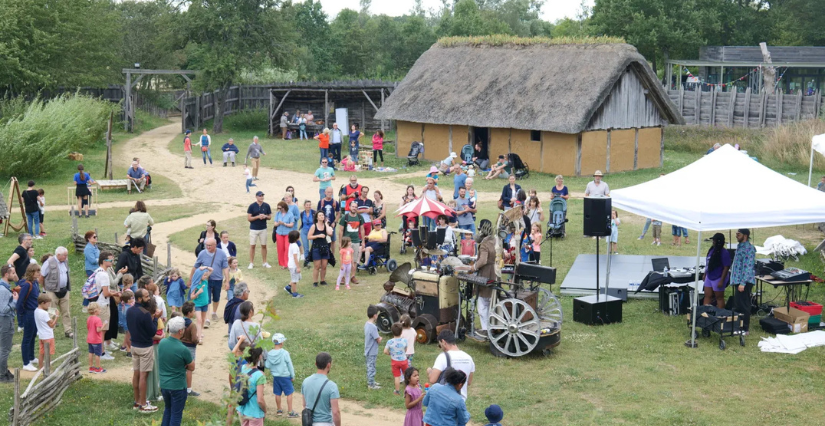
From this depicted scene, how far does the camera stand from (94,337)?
456 inches

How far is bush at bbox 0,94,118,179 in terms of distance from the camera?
86.1ft

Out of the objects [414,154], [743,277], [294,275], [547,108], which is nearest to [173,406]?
[294,275]

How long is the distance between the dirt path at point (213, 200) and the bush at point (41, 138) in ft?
6.59

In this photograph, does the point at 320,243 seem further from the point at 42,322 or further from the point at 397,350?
the point at 42,322

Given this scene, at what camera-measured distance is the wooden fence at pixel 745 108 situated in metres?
35.8

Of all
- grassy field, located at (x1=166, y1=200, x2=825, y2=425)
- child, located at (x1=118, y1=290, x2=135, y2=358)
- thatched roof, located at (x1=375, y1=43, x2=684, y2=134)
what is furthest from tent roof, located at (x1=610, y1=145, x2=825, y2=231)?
thatched roof, located at (x1=375, y1=43, x2=684, y2=134)

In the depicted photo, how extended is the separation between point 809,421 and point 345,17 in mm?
71310

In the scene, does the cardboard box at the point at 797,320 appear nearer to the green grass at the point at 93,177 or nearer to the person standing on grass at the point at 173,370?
the person standing on grass at the point at 173,370

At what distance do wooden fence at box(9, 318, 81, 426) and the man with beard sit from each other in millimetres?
876

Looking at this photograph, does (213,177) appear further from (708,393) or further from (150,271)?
(708,393)

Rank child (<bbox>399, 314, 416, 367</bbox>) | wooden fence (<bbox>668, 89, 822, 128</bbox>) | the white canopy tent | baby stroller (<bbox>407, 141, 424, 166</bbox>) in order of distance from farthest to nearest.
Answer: wooden fence (<bbox>668, 89, 822, 128</bbox>), baby stroller (<bbox>407, 141, 424, 166</bbox>), the white canopy tent, child (<bbox>399, 314, 416, 367</bbox>)

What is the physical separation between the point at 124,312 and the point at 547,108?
18.2 metres

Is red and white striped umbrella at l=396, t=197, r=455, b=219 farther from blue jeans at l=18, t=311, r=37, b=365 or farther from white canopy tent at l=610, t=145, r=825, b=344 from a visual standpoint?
blue jeans at l=18, t=311, r=37, b=365

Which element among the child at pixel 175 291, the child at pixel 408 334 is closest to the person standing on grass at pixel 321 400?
the child at pixel 408 334
